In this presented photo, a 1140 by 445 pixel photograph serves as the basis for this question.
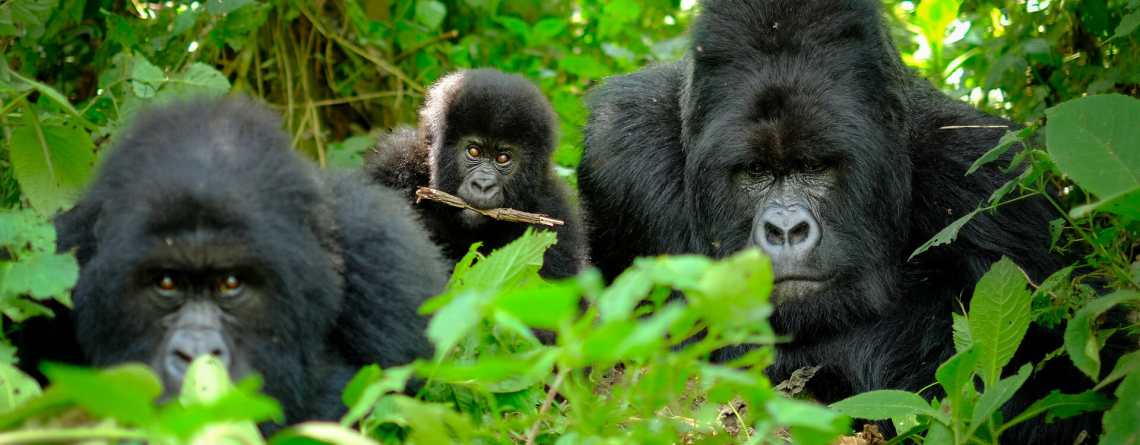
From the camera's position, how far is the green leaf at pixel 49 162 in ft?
12.2

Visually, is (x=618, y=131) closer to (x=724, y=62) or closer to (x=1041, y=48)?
(x=724, y=62)

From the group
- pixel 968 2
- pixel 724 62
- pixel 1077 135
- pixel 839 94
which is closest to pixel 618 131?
pixel 724 62

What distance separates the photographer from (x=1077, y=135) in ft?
10.5

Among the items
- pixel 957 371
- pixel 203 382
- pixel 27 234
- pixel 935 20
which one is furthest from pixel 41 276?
pixel 935 20

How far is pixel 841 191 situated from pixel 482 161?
5.40 ft

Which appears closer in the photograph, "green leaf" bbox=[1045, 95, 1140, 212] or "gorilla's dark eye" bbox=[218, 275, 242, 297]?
"gorilla's dark eye" bbox=[218, 275, 242, 297]

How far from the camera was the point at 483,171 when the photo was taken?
5.32m

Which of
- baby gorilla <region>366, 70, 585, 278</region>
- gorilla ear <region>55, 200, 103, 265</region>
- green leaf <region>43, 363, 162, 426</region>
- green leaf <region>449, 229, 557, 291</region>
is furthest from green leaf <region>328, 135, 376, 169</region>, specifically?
green leaf <region>43, 363, 162, 426</region>

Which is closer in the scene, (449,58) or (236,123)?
(236,123)

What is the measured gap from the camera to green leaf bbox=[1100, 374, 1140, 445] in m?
3.06

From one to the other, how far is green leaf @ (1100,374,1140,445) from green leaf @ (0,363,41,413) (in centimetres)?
240

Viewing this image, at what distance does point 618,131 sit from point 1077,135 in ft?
6.68

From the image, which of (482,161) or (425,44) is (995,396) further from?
(425,44)

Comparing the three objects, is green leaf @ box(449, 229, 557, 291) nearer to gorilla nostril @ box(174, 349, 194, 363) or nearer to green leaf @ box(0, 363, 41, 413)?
gorilla nostril @ box(174, 349, 194, 363)
